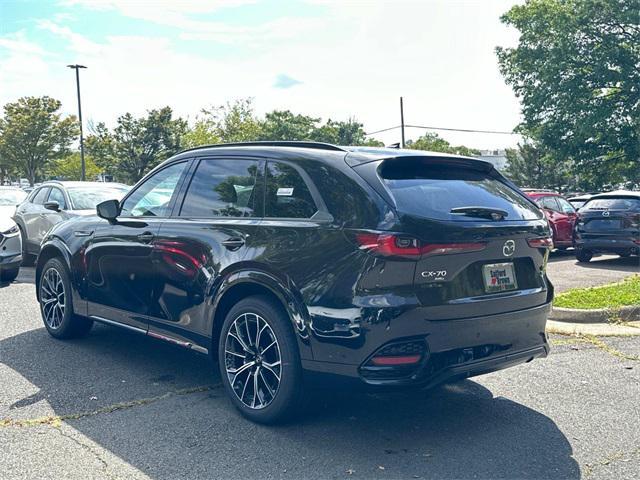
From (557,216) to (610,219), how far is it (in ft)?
6.89

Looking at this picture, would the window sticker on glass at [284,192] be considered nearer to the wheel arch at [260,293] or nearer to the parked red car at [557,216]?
the wheel arch at [260,293]

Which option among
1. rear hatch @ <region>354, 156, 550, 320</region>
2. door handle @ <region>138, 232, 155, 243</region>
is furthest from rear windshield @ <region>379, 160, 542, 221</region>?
door handle @ <region>138, 232, 155, 243</region>

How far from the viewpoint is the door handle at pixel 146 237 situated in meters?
5.22

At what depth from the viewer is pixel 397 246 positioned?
3.69m

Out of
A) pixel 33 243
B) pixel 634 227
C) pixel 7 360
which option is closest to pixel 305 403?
pixel 7 360

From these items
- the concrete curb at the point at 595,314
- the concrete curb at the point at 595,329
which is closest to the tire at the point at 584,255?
the concrete curb at the point at 595,314

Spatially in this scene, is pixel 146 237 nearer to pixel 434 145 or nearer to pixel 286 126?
pixel 286 126

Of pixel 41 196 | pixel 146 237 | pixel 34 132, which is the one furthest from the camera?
pixel 34 132

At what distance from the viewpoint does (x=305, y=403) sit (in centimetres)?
411

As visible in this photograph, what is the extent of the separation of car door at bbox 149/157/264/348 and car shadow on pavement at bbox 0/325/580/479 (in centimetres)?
54

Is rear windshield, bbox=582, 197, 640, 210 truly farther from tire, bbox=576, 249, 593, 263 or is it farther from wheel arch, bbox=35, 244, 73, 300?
wheel arch, bbox=35, 244, 73, 300


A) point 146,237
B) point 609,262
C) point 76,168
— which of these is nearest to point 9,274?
point 146,237

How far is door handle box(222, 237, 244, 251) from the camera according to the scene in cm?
443

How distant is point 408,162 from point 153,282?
2258mm
